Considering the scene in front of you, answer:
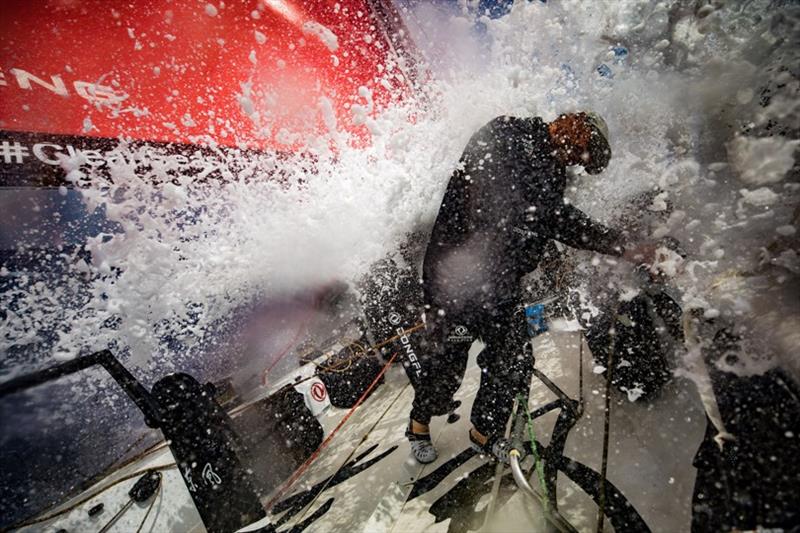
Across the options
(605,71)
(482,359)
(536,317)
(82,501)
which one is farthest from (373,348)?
(605,71)

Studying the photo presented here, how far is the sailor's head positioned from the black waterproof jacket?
75 millimetres

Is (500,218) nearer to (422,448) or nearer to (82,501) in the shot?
(422,448)

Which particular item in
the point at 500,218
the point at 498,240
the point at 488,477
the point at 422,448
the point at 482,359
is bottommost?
the point at 488,477

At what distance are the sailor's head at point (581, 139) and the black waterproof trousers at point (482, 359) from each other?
1102 millimetres

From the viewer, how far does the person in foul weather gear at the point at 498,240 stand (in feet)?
7.16

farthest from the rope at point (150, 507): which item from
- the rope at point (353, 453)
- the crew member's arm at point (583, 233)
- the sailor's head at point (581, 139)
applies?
the sailor's head at point (581, 139)

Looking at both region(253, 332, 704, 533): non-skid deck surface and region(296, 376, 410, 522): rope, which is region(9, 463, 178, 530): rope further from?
region(296, 376, 410, 522): rope

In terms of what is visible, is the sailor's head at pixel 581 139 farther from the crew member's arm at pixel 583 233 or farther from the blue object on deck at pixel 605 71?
the blue object on deck at pixel 605 71

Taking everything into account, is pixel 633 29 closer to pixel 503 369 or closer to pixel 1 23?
pixel 503 369

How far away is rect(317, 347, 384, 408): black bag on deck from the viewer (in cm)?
400

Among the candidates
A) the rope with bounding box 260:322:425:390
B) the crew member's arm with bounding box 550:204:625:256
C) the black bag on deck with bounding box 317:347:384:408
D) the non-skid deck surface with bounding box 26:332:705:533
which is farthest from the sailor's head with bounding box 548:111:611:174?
the black bag on deck with bounding box 317:347:384:408

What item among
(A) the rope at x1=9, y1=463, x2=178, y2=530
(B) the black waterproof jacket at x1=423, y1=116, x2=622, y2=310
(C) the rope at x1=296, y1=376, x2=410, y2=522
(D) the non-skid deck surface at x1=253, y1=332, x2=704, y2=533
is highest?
(B) the black waterproof jacket at x1=423, y1=116, x2=622, y2=310

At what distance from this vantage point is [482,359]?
238cm

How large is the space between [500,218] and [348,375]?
9.45 feet
